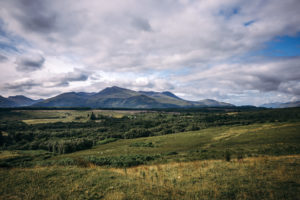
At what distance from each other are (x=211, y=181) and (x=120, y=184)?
8.57 meters

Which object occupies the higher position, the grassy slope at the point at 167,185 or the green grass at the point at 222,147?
the grassy slope at the point at 167,185

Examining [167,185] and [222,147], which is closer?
[167,185]

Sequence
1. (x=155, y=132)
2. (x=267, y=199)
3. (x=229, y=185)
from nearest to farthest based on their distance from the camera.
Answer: (x=267, y=199) → (x=229, y=185) → (x=155, y=132)

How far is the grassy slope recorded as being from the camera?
1134 centimetres

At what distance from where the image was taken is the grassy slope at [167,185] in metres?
11.3

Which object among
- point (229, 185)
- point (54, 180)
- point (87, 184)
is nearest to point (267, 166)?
point (229, 185)

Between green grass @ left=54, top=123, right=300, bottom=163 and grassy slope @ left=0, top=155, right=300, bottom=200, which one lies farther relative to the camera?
green grass @ left=54, top=123, right=300, bottom=163

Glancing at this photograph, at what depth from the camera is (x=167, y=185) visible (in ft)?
45.0

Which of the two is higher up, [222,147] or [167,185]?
[167,185]

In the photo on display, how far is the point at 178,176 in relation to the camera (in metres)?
16.1

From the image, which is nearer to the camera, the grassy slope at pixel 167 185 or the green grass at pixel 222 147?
the grassy slope at pixel 167 185

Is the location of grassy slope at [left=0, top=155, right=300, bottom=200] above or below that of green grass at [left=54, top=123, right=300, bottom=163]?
above

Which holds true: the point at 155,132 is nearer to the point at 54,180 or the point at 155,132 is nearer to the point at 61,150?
the point at 61,150

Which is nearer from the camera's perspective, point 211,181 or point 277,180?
point 277,180
